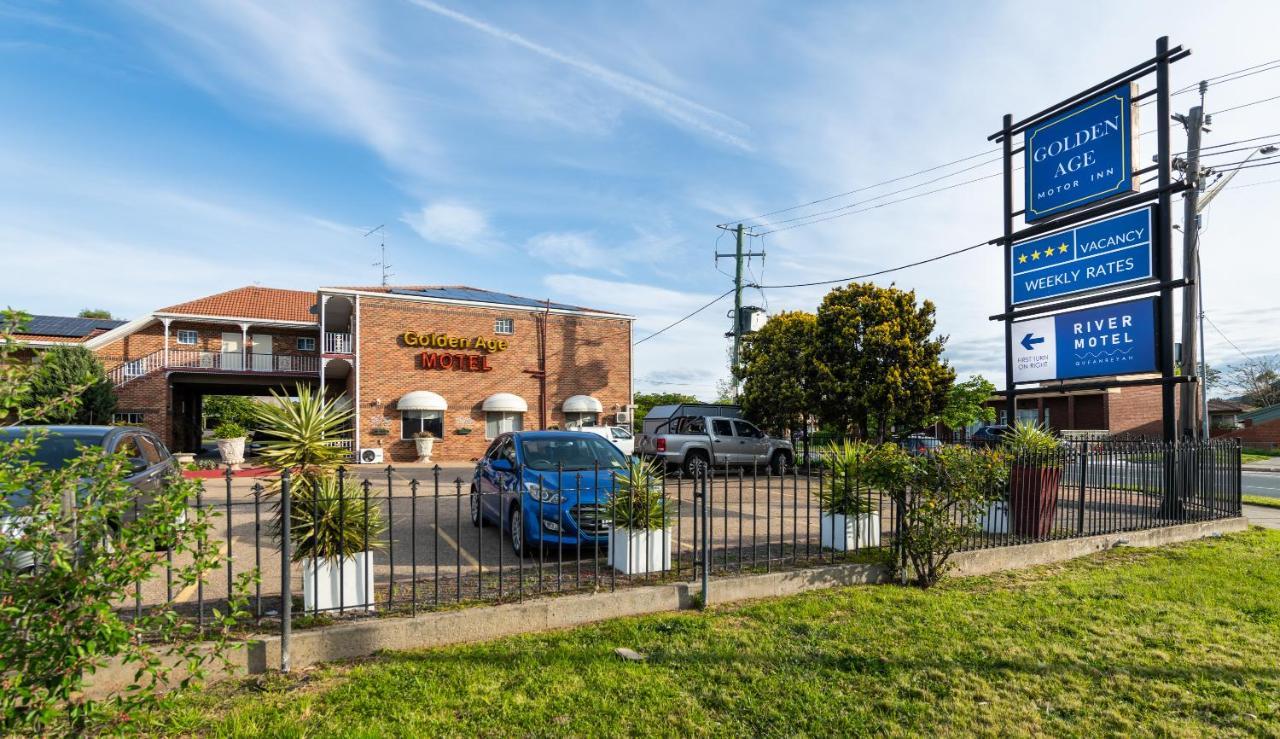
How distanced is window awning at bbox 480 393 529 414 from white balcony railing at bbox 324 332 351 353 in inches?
226

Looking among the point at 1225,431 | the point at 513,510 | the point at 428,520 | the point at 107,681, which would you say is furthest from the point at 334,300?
the point at 1225,431

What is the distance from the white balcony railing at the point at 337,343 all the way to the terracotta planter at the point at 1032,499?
2393 cm

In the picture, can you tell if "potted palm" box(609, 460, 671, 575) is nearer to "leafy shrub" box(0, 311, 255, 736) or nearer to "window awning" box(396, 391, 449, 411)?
"leafy shrub" box(0, 311, 255, 736)

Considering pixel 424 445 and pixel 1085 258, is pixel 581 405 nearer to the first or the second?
pixel 424 445

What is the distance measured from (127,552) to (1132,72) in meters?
12.8

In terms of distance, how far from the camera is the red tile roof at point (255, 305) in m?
28.3

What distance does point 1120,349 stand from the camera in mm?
9633

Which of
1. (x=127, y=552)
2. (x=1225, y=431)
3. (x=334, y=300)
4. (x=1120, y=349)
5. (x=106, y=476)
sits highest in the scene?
→ (x=334, y=300)

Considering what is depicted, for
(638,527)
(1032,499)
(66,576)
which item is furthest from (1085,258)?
(66,576)

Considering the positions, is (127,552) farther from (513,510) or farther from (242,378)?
(242,378)

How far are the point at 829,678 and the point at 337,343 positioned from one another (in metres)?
26.9

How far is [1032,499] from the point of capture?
775cm

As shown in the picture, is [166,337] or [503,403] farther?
[166,337]

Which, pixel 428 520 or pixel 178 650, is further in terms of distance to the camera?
pixel 428 520
